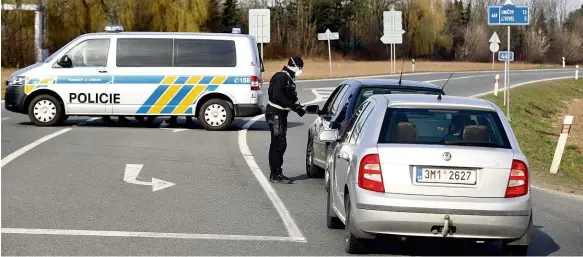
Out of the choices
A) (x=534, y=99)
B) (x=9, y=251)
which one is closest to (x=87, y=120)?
(x=9, y=251)

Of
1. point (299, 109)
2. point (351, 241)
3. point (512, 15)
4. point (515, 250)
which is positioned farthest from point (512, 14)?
point (351, 241)

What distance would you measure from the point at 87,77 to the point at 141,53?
1237 millimetres

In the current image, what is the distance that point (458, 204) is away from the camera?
24.5 feet

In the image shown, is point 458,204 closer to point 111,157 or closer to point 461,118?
point 461,118

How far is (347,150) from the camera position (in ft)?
27.9

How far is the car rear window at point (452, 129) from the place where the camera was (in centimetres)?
779

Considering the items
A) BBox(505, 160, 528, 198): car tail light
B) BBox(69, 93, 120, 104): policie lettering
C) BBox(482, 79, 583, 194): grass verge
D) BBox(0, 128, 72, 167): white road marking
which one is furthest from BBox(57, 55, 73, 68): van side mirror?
BBox(505, 160, 528, 198): car tail light

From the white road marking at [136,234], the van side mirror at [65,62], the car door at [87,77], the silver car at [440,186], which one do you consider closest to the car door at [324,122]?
the white road marking at [136,234]

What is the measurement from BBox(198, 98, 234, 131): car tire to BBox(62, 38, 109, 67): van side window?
2314 millimetres

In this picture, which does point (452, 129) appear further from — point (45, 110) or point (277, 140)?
point (45, 110)

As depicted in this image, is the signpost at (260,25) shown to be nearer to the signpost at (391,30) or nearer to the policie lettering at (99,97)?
the signpost at (391,30)

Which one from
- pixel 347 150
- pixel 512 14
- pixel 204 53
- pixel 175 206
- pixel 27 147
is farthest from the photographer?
pixel 512 14

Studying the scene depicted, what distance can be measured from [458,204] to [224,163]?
8.08 m

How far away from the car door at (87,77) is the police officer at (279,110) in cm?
874
